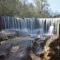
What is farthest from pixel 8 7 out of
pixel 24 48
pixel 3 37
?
pixel 24 48

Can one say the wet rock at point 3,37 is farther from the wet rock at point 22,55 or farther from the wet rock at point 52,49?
the wet rock at point 52,49

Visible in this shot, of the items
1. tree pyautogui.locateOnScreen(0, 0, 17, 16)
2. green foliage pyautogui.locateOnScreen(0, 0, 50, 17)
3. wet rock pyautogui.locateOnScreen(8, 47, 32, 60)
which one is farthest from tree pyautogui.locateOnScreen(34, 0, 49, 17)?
wet rock pyautogui.locateOnScreen(8, 47, 32, 60)

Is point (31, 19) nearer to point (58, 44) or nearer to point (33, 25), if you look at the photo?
point (33, 25)

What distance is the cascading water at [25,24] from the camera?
1.01 meters

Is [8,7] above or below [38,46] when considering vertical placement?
above

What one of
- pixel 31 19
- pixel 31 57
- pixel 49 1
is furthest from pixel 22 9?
pixel 31 57

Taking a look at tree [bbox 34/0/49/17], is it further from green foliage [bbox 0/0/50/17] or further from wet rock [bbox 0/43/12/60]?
wet rock [bbox 0/43/12/60]

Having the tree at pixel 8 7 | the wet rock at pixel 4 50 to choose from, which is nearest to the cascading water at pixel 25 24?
the tree at pixel 8 7

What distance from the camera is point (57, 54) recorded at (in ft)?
3.41

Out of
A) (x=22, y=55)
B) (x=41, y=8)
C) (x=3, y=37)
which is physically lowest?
(x=22, y=55)

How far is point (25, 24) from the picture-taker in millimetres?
1033

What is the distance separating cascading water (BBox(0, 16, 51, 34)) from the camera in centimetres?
101

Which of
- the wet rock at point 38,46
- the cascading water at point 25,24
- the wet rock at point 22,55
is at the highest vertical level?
the cascading water at point 25,24

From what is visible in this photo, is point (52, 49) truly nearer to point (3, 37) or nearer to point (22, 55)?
point (22, 55)
